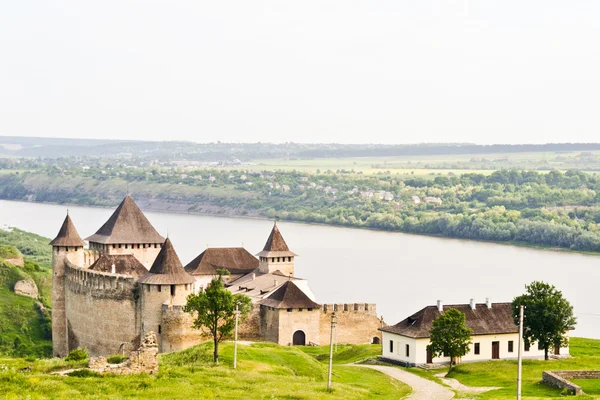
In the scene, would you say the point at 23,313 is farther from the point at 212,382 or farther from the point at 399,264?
the point at 399,264

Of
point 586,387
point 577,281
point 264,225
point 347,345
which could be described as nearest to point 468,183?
point 264,225

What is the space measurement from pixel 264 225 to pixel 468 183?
35.0m

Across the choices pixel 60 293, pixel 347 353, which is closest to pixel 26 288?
pixel 60 293

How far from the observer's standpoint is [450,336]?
25.4m

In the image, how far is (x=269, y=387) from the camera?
17734mm

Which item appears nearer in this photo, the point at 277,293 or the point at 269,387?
the point at 269,387

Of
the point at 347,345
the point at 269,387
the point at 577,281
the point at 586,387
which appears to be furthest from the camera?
the point at 577,281

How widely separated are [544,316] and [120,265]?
41.2 feet

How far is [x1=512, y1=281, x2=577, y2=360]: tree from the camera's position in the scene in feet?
86.8

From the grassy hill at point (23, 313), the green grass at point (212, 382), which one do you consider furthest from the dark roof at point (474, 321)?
the grassy hill at point (23, 313)

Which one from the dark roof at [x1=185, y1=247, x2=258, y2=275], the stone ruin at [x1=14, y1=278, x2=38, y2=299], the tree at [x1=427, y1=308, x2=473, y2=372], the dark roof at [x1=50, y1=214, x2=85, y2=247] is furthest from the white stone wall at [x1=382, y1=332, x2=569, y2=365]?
the stone ruin at [x1=14, y1=278, x2=38, y2=299]

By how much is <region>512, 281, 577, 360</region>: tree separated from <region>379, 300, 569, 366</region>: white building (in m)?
0.92

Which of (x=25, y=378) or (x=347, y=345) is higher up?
(x=25, y=378)

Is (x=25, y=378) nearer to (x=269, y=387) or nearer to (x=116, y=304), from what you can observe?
(x=269, y=387)
